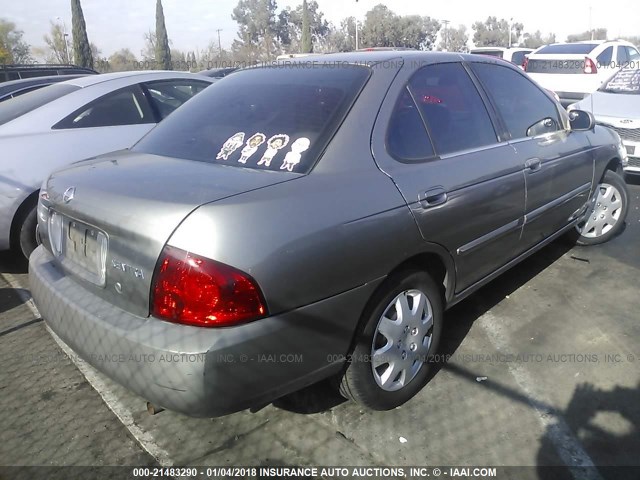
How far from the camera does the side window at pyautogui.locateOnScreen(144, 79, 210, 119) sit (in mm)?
5137

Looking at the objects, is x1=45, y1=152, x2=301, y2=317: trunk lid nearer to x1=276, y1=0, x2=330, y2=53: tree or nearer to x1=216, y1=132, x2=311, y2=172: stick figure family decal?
x1=216, y1=132, x2=311, y2=172: stick figure family decal

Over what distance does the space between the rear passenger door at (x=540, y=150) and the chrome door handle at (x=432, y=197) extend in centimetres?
94

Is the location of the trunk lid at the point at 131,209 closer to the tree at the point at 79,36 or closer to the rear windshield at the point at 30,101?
the rear windshield at the point at 30,101

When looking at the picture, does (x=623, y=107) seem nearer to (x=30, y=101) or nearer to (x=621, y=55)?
(x=30, y=101)

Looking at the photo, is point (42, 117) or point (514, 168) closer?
point (514, 168)

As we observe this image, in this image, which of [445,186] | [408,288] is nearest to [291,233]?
[408,288]

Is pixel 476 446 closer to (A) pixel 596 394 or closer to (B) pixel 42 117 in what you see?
(A) pixel 596 394

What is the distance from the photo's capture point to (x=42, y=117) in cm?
Result: 444

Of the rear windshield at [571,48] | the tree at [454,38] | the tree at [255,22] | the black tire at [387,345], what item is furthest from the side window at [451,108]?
the tree at [454,38]

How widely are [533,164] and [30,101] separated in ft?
14.4

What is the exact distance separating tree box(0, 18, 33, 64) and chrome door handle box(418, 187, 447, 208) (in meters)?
46.3

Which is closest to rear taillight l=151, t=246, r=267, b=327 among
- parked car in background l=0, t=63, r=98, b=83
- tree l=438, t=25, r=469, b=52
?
parked car in background l=0, t=63, r=98, b=83

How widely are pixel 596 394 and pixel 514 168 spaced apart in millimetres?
1323

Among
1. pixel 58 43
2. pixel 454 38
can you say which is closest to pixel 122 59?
pixel 58 43
